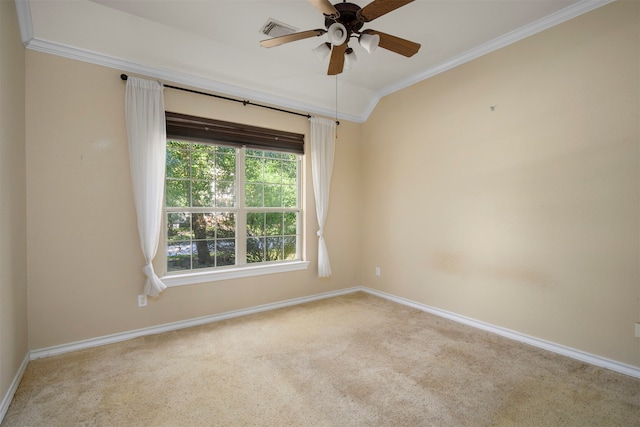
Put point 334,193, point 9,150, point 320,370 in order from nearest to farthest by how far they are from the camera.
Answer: point 9,150 < point 320,370 < point 334,193

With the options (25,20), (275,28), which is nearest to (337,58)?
(275,28)

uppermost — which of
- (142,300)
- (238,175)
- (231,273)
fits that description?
(238,175)

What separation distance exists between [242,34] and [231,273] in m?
2.54

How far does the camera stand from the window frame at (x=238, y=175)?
322 centimetres

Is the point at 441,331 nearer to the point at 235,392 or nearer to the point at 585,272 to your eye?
the point at 585,272

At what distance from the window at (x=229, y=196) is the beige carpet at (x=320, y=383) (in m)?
0.92

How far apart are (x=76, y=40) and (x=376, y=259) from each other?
13.6 feet

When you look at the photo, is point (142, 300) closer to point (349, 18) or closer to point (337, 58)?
point (337, 58)

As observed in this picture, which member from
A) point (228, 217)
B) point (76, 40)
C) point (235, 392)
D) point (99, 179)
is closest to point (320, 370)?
point (235, 392)

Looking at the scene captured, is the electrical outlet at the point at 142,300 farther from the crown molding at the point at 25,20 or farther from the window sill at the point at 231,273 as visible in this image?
the crown molding at the point at 25,20

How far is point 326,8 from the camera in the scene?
1.92 meters

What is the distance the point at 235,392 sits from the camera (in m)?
2.14

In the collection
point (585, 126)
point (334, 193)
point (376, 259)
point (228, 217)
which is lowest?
point (376, 259)

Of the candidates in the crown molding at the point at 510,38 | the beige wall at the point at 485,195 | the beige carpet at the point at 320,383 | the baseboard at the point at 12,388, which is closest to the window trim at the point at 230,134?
the beige wall at the point at 485,195
